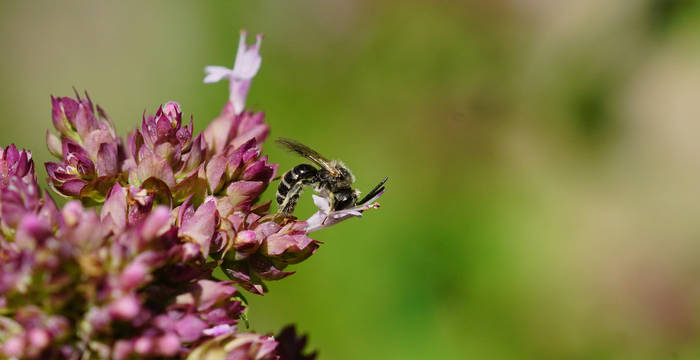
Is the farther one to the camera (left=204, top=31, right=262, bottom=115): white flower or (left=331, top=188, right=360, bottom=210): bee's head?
(left=204, top=31, right=262, bottom=115): white flower

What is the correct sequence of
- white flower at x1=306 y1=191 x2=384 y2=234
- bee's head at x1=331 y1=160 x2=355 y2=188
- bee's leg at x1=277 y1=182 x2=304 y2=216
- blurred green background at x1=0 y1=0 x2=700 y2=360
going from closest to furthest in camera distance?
white flower at x1=306 y1=191 x2=384 y2=234 → bee's leg at x1=277 y1=182 x2=304 y2=216 → bee's head at x1=331 y1=160 x2=355 y2=188 → blurred green background at x1=0 y1=0 x2=700 y2=360

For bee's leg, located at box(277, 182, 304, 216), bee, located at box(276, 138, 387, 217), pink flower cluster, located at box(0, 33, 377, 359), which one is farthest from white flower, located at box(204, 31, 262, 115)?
bee's leg, located at box(277, 182, 304, 216)

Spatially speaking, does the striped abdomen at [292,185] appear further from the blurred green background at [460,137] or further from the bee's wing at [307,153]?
the blurred green background at [460,137]

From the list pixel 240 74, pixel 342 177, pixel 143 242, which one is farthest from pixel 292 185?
pixel 143 242

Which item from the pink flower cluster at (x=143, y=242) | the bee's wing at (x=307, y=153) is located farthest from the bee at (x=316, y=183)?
the pink flower cluster at (x=143, y=242)

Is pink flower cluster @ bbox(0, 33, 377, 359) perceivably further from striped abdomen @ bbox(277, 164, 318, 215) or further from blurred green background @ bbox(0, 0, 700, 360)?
blurred green background @ bbox(0, 0, 700, 360)

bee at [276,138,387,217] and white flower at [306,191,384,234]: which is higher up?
bee at [276,138,387,217]

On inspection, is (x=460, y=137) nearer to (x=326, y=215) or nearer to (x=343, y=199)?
(x=343, y=199)

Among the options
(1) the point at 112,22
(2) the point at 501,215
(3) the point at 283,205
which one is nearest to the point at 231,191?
(3) the point at 283,205
